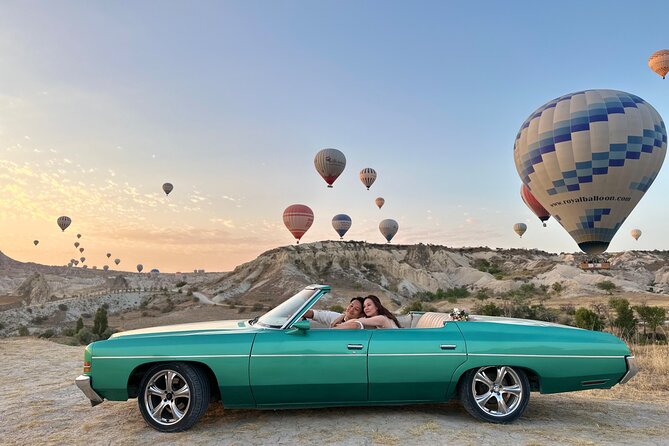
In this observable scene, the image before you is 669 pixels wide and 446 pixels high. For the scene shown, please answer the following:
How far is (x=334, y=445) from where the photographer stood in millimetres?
4512

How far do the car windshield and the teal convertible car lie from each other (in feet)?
0.10

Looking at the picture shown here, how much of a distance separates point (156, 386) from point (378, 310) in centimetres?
259

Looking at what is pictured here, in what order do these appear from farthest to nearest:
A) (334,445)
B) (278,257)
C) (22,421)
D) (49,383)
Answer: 1. (278,257)
2. (49,383)
3. (22,421)
4. (334,445)

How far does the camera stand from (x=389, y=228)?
280 feet

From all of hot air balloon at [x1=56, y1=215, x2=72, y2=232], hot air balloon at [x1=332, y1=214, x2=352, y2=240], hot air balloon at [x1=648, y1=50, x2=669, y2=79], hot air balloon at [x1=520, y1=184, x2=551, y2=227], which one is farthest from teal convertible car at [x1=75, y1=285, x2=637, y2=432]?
hot air balloon at [x1=56, y1=215, x2=72, y2=232]

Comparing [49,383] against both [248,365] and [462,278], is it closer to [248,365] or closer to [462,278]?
[248,365]

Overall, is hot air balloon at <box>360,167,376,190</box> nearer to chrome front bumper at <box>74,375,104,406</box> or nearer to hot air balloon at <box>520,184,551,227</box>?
hot air balloon at <box>520,184,551,227</box>

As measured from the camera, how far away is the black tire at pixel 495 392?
17.1 feet

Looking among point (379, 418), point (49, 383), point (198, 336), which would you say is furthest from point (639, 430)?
point (49, 383)

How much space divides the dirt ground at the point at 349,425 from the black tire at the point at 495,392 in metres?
0.13

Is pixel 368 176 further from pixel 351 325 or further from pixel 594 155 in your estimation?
pixel 351 325

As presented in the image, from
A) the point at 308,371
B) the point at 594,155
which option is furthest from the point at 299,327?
the point at 594,155

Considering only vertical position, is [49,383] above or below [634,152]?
below

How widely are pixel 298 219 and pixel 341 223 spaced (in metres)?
17.2
